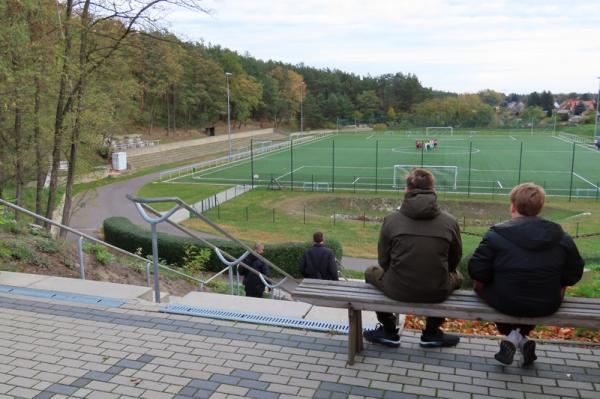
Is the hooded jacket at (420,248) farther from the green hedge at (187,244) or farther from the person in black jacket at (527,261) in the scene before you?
the green hedge at (187,244)

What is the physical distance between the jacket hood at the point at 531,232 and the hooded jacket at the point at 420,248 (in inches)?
16.0

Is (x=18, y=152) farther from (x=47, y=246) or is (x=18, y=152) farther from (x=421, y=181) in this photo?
(x=421, y=181)

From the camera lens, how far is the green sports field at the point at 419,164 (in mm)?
36312

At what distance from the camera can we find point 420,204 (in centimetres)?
423

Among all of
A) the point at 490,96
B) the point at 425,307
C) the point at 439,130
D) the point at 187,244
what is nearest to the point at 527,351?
the point at 425,307

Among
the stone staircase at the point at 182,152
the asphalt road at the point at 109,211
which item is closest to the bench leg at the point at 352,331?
the asphalt road at the point at 109,211

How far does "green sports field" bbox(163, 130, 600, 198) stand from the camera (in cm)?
3631

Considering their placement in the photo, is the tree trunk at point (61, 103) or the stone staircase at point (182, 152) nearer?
the tree trunk at point (61, 103)

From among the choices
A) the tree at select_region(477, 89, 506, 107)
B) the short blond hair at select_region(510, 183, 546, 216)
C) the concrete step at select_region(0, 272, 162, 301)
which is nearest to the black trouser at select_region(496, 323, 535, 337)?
the short blond hair at select_region(510, 183, 546, 216)

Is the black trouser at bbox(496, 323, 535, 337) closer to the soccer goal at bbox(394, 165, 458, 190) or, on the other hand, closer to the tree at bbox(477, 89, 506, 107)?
the soccer goal at bbox(394, 165, 458, 190)

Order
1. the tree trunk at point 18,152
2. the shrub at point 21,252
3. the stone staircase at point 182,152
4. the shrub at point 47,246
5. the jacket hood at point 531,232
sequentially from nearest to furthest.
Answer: the jacket hood at point 531,232, the shrub at point 21,252, the shrub at point 47,246, the tree trunk at point 18,152, the stone staircase at point 182,152

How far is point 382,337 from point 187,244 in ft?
39.4

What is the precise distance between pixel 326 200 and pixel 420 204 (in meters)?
27.3

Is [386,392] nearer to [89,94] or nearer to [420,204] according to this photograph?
[420,204]
